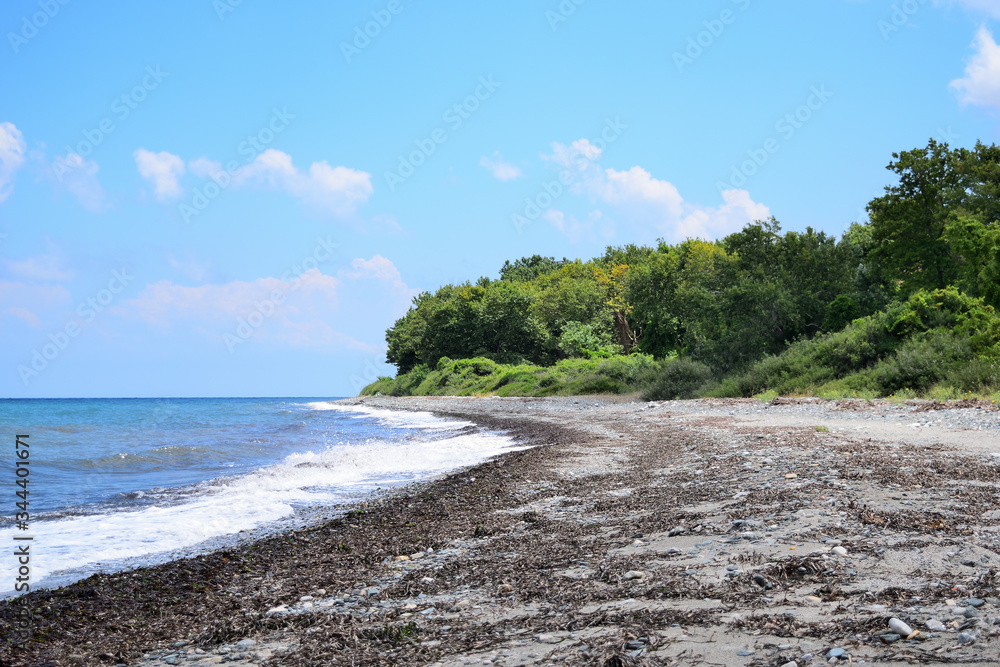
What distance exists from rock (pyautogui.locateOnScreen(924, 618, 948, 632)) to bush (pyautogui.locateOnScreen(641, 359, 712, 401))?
28.5m

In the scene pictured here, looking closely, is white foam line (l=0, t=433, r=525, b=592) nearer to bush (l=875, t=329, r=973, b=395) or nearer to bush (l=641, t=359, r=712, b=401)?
bush (l=875, t=329, r=973, b=395)

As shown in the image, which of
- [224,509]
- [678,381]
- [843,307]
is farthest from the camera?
[678,381]

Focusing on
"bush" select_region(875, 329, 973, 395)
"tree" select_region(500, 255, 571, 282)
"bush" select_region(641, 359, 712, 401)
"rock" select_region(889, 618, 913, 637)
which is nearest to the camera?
"rock" select_region(889, 618, 913, 637)

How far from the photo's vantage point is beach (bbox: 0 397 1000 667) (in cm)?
361

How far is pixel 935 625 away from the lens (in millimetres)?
3371

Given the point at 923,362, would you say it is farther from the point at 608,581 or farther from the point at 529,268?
the point at 529,268

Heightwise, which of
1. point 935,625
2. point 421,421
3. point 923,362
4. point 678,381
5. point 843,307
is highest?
point 843,307

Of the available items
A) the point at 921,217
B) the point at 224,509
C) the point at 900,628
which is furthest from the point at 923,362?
the point at 900,628

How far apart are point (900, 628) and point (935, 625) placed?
191 millimetres

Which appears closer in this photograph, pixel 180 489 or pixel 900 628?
pixel 900 628

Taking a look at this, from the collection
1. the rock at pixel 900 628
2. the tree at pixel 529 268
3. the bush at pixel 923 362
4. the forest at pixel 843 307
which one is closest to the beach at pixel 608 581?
the rock at pixel 900 628

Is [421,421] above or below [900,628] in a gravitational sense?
below

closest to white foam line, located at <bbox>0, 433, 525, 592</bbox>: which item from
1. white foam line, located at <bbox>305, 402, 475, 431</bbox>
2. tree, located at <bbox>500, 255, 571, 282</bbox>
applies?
white foam line, located at <bbox>305, 402, 475, 431</bbox>

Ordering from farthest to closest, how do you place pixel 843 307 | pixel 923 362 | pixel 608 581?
pixel 843 307, pixel 923 362, pixel 608 581
